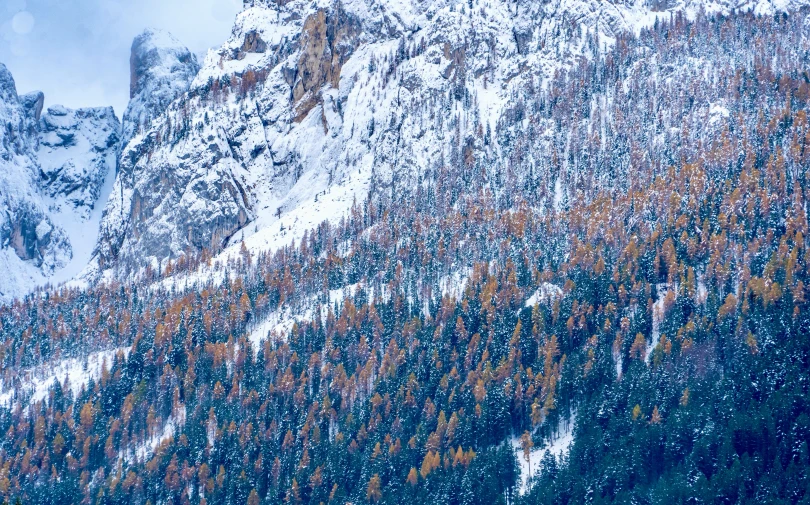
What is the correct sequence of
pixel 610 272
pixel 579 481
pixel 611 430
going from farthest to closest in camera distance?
1. pixel 610 272
2. pixel 611 430
3. pixel 579 481

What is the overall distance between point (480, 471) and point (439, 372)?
111 feet

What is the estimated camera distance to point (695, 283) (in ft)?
529

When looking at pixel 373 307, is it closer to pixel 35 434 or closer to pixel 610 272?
pixel 610 272

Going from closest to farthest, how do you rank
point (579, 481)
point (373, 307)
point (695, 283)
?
point (579, 481)
point (695, 283)
point (373, 307)

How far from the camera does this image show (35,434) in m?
173

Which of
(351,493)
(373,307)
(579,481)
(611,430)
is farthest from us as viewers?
(373,307)

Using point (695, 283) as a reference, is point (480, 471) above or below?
below

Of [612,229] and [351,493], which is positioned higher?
[612,229]

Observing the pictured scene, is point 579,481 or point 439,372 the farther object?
point 439,372

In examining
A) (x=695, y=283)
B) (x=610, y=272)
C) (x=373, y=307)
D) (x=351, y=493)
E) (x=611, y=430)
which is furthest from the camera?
(x=373, y=307)

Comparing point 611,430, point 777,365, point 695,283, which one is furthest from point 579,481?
A: point 695,283

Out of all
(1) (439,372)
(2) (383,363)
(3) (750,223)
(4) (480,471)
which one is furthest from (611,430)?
(3) (750,223)

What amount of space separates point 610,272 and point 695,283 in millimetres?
16768

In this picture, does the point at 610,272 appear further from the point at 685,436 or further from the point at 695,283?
the point at 685,436
